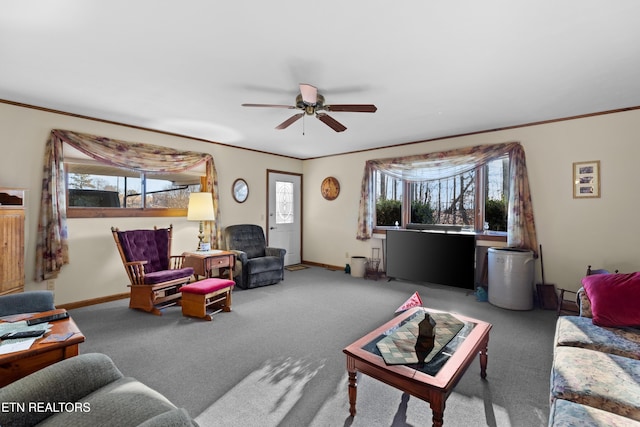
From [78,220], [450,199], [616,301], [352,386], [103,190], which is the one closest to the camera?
[352,386]

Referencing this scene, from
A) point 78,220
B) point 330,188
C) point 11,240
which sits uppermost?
point 330,188

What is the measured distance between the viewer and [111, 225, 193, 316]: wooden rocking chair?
11.8ft

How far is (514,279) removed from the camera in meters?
3.77

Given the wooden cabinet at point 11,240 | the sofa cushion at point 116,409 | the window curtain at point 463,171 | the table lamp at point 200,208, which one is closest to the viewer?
the sofa cushion at point 116,409

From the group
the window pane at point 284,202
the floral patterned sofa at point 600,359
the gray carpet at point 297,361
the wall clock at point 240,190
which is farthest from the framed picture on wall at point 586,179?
the wall clock at point 240,190

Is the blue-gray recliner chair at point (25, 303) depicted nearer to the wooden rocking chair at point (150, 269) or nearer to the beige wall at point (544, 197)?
the wooden rocking chair at point (150, 269)

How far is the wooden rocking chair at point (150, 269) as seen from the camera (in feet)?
11.8

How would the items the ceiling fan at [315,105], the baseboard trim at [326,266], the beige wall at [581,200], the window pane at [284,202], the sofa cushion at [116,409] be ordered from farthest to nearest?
the window pane at [284,202], the baseboard trim at [326,266], the beige wall at [581,200], the ceiling fan at [315,105], the sofa cushion at [116,409]

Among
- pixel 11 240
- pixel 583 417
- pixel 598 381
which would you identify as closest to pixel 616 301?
pixel 598 381

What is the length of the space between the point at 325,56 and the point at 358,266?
400 cm

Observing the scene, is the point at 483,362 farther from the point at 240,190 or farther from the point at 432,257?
the point at 240,190

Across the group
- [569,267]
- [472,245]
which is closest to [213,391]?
[472,245]

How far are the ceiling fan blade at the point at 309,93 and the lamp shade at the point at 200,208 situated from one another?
8.13ft

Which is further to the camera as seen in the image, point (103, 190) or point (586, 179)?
point (103, 190)
